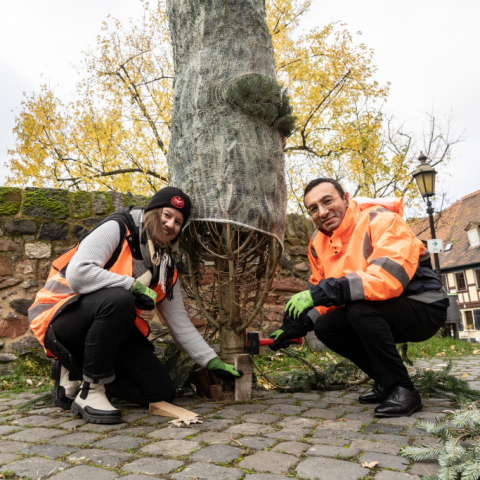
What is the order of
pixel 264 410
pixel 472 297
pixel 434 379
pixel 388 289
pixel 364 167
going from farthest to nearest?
pixel 472 297 → pixel 364 167 → pixel 434 379 → pixel 264 410 → pixel 388 289

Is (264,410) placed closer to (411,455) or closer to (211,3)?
(411,455)

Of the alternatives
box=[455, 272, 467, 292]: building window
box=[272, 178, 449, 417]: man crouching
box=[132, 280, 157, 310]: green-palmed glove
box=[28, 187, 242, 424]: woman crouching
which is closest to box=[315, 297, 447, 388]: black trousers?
box=[272, 178, 449, 417]: man crouching

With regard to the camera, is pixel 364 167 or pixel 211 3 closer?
pixel 211 3

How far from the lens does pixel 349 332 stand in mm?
2551

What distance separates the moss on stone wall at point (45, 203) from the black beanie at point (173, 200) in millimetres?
1886

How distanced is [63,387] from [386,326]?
6.40 feet

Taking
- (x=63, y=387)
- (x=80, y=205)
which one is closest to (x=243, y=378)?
(x=63, y=387)

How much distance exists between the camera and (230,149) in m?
2.52

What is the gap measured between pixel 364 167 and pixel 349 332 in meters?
10.1

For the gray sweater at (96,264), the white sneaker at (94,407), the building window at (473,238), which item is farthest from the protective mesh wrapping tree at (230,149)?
the building window at (473,238)

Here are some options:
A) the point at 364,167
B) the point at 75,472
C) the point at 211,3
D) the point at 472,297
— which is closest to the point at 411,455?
the point at 75,472

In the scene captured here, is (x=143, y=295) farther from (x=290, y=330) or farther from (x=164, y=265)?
(x=290, y=330)

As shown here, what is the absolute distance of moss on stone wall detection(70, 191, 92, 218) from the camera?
13.2 feet

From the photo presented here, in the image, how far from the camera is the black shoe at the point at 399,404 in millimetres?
2176
